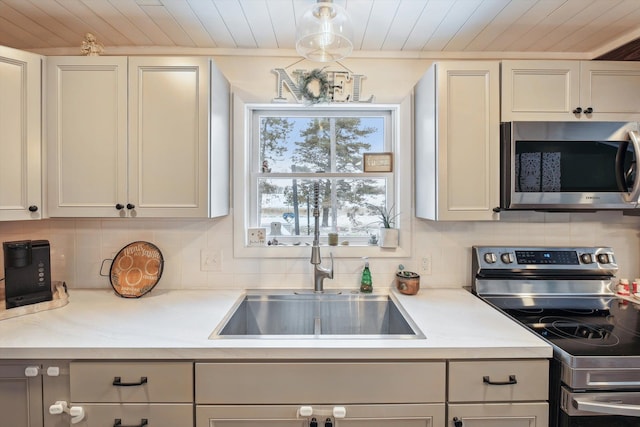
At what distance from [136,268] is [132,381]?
0.79 meters

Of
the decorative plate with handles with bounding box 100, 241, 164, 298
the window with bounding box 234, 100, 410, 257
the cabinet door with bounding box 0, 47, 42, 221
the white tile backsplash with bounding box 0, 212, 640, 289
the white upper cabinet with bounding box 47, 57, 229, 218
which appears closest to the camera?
the cabinet door with bounding box 0, 47, 42, 221

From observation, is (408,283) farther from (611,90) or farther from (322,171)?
(611,90)

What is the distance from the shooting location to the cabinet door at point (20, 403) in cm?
122

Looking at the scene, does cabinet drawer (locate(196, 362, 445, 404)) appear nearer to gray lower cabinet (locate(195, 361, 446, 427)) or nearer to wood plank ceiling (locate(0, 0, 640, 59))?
gray lower cabinet (locate(195, 361, 446, 427))

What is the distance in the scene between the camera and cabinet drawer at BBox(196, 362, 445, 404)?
1.19m

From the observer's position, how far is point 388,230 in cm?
191

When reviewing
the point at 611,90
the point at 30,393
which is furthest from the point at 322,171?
the point at 30,393

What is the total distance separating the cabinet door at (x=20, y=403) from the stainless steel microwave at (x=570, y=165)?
2.21 metres

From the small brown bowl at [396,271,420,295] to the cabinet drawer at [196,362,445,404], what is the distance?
609 mm

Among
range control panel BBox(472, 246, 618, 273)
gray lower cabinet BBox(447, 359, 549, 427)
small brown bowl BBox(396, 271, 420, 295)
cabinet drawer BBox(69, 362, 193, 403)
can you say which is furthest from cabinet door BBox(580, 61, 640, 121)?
cabinet drawer BBox(69, 362, 193, 403)

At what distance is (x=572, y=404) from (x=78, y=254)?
8.17 feet

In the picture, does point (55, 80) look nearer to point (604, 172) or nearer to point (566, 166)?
point (566, 166)

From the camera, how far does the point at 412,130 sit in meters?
1.92

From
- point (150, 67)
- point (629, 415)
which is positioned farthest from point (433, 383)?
point (150, 67)
